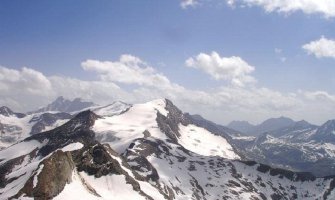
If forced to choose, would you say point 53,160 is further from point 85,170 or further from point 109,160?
point 109,160

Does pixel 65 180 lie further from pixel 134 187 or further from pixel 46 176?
pixel 134 187

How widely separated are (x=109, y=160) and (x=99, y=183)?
1594 centimetres

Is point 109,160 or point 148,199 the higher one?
point 109,160

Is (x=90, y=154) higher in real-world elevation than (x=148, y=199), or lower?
higher

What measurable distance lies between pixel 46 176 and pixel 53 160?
29.1ft

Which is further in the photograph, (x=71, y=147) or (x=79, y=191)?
(x=71, y=147)

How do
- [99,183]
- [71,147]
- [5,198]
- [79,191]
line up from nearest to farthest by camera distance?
[5,198], [79,191], [99,183], [71,147]

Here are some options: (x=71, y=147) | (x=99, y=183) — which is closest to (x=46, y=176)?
(x=99, y=183)

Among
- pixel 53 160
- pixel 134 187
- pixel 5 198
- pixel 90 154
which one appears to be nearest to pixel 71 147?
pixel 90 154

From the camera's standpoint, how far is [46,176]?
10206cm

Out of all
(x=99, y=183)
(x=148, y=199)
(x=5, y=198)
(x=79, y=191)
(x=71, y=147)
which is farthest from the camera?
(x=71, y=147)

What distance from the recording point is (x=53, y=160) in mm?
110562

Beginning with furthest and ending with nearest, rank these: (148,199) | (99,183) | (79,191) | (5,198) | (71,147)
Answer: (71,147), (148,199), (99,183), (79,191), (5,198)

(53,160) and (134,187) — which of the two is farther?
(134,187)
